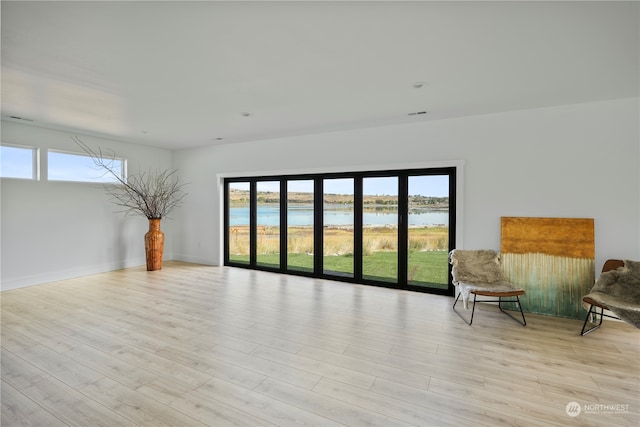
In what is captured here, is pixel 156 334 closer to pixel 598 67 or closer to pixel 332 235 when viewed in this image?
pixel 332 235

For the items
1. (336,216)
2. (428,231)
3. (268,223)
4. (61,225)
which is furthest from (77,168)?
(428,231)

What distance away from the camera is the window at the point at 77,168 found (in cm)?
540

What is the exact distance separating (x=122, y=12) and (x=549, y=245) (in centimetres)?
507

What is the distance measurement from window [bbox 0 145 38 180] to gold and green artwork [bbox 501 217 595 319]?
7.54 metres

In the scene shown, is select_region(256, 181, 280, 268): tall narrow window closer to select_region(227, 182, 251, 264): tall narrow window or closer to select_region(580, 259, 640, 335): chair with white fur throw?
select_region(227, 182, 251, 264): tall narrow window

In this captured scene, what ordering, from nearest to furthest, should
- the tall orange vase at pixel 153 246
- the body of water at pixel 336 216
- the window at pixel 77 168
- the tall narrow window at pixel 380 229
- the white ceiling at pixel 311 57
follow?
the white ceiling at pixel 311 57 → the body of water at pixel 336 216 → the tall narrow window at pixel 380 229 → the window at pixel 77 168 → the tall orange vase at pixel 153 246

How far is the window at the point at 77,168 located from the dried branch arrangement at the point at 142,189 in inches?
1.9

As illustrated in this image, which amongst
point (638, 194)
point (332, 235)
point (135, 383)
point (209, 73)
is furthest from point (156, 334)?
point (638, 194)

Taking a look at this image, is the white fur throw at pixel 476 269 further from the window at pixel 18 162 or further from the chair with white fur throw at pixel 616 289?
the window at pixel 18 162

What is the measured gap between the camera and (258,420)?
197 cm

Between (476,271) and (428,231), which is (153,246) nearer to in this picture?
(428,231)

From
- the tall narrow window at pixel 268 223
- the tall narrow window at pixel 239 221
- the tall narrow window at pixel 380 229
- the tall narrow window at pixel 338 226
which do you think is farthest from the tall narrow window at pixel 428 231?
the tall narrow window at pixel 239 221

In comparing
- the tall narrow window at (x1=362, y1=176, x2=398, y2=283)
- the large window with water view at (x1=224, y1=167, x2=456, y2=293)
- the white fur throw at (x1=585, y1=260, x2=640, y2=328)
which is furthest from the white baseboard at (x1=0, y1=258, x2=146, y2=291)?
the white fur throw at (x1=585, y1=260, x2=640, y2=328)

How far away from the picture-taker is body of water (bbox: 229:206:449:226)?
4.83 m
